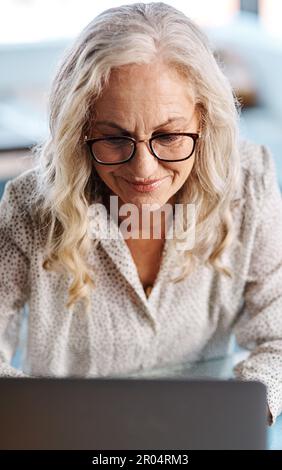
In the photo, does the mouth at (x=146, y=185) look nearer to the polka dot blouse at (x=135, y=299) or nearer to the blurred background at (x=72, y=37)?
the polka dot blouse at (x=135, y=299)

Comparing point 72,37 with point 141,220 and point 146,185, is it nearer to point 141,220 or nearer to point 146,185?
point 141,220

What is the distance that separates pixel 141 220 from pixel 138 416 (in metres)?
0.62

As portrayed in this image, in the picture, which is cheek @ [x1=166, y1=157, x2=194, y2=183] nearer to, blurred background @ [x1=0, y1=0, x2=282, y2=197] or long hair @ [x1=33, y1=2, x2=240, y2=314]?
long hair @ [x1=33, y1=2, x2=240, y2=314]

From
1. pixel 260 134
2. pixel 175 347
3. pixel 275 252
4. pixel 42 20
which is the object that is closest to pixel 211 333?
pixel 175 347

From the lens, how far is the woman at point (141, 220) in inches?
58.8

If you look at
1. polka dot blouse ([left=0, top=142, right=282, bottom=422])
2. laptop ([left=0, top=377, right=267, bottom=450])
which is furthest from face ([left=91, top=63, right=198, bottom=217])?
laptop ([left=0, top=377, right=267, bottom=450])

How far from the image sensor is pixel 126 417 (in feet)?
3.78

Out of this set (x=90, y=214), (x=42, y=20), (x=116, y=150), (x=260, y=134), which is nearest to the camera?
(x=116, y=150)

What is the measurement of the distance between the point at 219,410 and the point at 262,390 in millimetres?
61

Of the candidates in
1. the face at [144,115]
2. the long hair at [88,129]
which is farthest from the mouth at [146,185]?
the long hair at [88,129]

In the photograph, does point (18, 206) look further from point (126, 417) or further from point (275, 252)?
point (126, 417)

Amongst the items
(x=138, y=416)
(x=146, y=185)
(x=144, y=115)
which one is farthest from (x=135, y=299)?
(x=138, y=416)

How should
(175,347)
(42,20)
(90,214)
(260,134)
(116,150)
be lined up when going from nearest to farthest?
(116,150) < (90,214) < (175,347) < (260,134) < (42,20)
